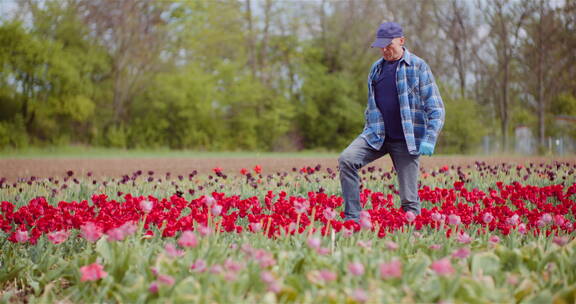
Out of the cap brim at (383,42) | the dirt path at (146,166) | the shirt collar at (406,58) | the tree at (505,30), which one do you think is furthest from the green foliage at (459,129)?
the cap brim at (383,42)

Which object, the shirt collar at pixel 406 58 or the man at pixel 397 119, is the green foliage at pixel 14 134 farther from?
the shirt collar at pixel 406 58

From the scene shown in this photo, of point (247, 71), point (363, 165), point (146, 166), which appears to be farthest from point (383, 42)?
point (247, 71)

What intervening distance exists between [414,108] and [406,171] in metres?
0.51

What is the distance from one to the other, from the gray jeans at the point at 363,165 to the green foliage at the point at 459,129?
1530 cm

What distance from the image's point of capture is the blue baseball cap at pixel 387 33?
3.79 metres

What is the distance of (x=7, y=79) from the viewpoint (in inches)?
718

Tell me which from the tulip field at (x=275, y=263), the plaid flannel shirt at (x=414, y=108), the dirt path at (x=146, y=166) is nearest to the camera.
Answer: the tulip field at (x=275, y=263)

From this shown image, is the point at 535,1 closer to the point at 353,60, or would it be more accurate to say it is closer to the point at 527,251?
the point at 353,60

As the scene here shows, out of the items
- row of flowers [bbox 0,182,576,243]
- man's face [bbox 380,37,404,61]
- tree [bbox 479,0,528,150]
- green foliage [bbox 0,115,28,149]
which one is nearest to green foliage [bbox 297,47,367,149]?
tree [bbox 479,0,528,150]

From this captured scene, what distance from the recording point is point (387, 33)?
3.81 metres

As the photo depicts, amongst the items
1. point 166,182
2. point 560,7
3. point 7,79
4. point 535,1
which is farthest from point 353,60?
point 166,182

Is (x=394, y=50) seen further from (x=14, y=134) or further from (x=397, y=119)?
(x=14, y=134)

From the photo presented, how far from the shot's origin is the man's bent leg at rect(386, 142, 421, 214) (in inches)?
161

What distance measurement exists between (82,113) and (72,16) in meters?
3.66
